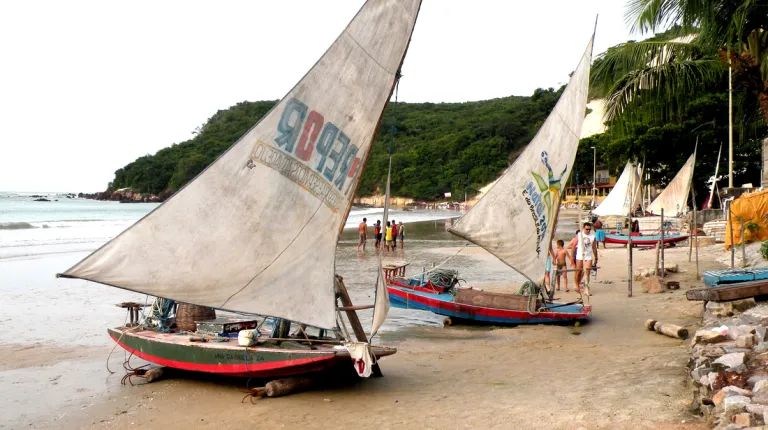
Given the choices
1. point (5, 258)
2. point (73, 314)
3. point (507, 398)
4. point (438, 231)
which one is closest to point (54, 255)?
point (5, 258)

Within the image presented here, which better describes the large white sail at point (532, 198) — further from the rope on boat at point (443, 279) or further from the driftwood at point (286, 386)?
the driftwood at point (286, 386)

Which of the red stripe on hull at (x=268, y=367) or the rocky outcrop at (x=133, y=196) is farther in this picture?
the rocky outcrop at (x=133, y=196)

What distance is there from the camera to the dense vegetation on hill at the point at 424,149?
9831cm

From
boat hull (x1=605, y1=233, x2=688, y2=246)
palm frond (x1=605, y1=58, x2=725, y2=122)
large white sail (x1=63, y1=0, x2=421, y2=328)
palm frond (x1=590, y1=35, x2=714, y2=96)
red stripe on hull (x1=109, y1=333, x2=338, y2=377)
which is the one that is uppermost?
palm frond (x1=590, y1=35, x2=714, y2=96)

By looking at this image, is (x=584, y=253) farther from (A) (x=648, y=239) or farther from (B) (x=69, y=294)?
(A) (x=648, y=239)

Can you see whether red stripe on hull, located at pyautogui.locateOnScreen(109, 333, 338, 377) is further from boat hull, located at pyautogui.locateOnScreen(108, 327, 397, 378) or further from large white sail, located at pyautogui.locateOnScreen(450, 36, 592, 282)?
large white sail, located at pyautogui.locateOnScreen(450, 36, 592, 282)

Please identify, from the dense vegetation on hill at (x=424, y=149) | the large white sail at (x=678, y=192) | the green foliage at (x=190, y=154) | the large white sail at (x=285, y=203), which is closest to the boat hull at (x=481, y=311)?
the large white sail at (x=285, y=203)

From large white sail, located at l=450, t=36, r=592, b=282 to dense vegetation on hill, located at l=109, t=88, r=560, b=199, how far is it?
200ft

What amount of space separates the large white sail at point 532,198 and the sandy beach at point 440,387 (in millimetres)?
1705

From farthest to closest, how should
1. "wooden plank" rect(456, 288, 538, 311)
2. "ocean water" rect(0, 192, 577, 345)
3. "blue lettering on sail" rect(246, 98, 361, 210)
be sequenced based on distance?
"ocean water" rect(0, 192, 577, 345)
"wooden plank" rect(456, 288, 538, 311)
"blue lettering on sail" rect(246, 98, 361, 210)

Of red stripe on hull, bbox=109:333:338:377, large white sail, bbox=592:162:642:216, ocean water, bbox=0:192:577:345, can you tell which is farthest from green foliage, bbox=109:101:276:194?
red stripe on hull, bbox=109:333:338:377

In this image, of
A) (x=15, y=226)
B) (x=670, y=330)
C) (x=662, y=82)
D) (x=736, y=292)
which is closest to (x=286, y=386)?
(x=670, y=330)

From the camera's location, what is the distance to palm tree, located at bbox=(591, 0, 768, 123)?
40.7ft

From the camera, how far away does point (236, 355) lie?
28.8 feet
